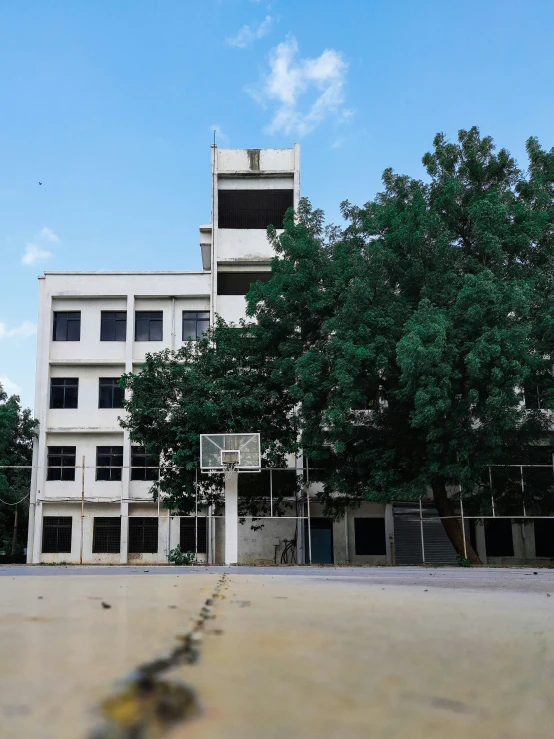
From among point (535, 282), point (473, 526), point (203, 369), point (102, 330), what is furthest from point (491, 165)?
point (102, 330)

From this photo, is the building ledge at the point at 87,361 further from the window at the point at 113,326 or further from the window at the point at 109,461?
the window at the point at 109,461

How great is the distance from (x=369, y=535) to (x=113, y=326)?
42.8 feet

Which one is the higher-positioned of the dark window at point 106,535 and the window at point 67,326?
the window at point 67,326

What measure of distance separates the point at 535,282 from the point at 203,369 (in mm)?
9601

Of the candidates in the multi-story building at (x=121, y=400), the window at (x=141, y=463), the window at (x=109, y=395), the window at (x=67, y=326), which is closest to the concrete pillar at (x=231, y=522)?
the multi-story building at (x=121, y=400)

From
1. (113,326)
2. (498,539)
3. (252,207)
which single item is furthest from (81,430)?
(498,539)

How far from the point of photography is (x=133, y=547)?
27594 mm

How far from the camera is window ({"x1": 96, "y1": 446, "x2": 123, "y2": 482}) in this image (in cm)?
2806

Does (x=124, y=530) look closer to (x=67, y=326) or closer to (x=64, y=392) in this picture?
(x=64, y=392)

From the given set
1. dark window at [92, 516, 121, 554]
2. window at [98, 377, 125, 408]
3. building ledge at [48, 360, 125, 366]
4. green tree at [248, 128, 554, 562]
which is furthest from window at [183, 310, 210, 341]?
green tree at [248, 128, 554, 562]

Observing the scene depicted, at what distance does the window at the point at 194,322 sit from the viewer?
29156 mm

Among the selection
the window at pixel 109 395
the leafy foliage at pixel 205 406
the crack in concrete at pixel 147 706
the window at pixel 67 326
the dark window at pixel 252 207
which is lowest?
the crack in concrete at pixel 147 706

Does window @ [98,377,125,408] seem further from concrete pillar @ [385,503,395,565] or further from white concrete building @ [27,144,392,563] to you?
concrete pillar @ [385,503,395,565]

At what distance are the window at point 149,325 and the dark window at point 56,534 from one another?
7639 millimetres
